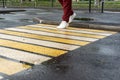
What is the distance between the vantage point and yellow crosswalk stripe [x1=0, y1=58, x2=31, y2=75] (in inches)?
163

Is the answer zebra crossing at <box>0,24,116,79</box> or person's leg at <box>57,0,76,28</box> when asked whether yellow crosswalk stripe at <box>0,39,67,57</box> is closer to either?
zebra crossing at <box>0,24,116,79</box>

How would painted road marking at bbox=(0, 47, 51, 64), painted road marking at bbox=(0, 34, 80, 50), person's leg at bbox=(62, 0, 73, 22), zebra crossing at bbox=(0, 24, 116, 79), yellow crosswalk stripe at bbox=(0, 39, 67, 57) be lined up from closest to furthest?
zebra crossing at bbox=(0, 24, 116, 79) → painted road marking at bbox=(0, 47, 51, 64) → yellow crosswalk stripe at bbox=(0, 39, 67, 57) → painted road marking at bbox=(0, 34, 80, 50) → person's leg at bbox=(62, 0, 73, 22)

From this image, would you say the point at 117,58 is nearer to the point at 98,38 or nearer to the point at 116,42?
the point at 116,42

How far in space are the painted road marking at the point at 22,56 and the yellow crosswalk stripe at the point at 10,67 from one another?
0.24 m

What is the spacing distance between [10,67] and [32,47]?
155 cm

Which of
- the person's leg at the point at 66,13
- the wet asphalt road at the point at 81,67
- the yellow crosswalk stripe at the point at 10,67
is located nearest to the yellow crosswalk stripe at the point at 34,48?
the wet asphalt road at the point at 81,67

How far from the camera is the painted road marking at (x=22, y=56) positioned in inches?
188

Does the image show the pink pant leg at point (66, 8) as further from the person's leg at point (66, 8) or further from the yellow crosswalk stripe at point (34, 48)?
the yellow crosswalk stripe at point (34, 48)

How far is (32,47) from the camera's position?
5863 millimetres

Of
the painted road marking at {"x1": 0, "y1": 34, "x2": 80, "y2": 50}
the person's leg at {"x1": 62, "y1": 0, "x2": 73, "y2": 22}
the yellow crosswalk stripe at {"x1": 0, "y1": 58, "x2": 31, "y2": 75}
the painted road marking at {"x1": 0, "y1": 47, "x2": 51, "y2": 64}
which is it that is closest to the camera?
the yellow crosswalk stripe at {"x1": 0, "y1": 58, "x2": 31, "y2": 75}

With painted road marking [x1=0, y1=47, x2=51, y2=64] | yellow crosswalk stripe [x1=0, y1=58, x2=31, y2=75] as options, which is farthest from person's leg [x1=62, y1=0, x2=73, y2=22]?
yellow crosswalk stripe [x1=0, y1=58, x2=31, y2=75]

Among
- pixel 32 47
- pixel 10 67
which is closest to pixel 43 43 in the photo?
pixel 32 47

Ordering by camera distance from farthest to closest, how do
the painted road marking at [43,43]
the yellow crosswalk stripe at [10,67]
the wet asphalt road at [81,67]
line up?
the painted road marking at [43,43] < the yellow crosswalk stripe at [10,67] < the wet asphalt road at [81,67]

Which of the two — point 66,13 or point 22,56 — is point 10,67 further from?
point 66,13
